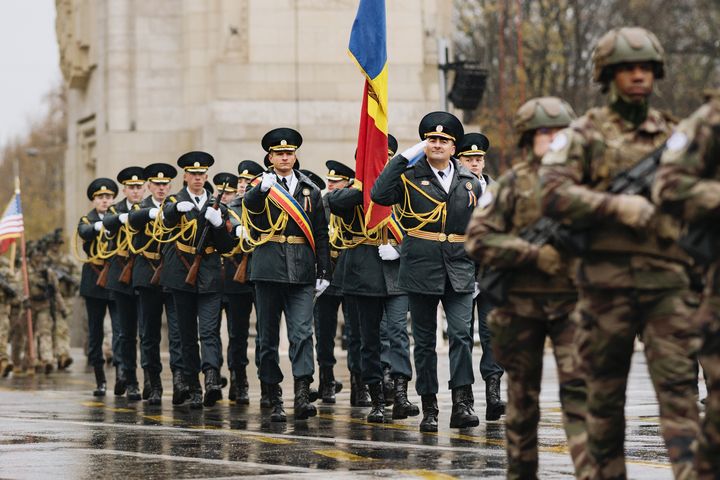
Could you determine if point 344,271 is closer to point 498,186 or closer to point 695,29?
point 498,186

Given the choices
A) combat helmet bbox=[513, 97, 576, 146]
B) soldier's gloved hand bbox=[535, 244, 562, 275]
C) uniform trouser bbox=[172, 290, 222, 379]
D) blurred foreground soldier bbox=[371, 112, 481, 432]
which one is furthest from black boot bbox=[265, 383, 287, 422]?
soldier's gloved hand bbox=[535, 244, 562, 275]

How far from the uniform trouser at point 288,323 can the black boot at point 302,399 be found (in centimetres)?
8

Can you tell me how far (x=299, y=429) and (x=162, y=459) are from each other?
2371 mm

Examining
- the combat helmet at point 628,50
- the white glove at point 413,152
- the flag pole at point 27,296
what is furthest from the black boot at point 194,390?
the combat helmet at point 628,50

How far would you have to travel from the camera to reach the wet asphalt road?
10.6m

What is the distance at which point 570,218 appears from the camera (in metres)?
7.98

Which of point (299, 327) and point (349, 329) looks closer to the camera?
point (299, 327)

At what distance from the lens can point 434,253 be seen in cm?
1348

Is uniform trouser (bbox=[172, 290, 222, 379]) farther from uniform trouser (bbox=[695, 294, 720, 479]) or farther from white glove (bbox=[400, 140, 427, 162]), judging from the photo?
uniform trouser (bbox=[695, 294, 720, 479])

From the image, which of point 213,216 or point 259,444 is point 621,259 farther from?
point 213,216

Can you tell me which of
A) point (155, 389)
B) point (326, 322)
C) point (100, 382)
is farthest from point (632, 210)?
point (100, 382)

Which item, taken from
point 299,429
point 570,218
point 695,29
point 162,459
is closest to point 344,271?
point 299,429

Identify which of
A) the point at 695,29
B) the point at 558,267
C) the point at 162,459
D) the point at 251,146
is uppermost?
the point at 695,29

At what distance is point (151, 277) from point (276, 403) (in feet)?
11.5
